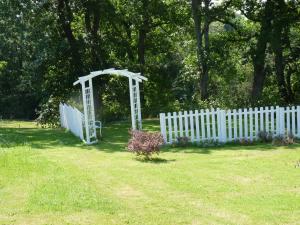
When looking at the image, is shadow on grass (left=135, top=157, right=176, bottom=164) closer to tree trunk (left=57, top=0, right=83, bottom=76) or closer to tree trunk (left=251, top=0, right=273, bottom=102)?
tree trunk (left=251, top=0, right=273, bottom=102)

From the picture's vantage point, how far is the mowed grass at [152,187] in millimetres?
7066

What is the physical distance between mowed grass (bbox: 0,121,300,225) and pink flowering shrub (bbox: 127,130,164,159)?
34 centimetres

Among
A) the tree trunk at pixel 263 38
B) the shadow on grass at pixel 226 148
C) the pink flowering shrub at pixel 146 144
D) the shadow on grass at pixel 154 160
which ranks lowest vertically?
the shadow on grass at pixel 226 148

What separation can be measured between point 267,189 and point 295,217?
1.73m

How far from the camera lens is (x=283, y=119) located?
1575cm

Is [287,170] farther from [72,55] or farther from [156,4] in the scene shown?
[156,4]

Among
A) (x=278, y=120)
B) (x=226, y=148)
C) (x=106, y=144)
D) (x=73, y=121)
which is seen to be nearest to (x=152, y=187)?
(x=226, y=148)

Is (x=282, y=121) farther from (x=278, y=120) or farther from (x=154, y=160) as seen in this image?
(x=154, y=160)

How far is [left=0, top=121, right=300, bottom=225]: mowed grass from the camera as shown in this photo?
278 inches

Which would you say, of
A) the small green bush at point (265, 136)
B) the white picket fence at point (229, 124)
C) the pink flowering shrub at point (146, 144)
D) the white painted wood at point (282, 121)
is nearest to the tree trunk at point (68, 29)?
the white picket fence at point (229, 124)

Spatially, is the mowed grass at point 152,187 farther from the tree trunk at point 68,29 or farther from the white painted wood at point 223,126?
the tree trunk at point 68,29

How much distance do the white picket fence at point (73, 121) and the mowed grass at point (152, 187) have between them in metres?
3.29

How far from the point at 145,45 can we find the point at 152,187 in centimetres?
2589

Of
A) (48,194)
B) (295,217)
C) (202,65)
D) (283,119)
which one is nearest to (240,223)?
(295,217)
